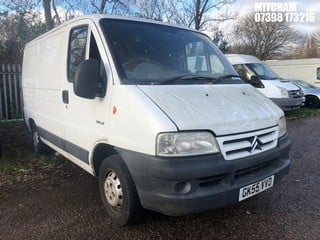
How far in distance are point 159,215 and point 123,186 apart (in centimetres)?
69

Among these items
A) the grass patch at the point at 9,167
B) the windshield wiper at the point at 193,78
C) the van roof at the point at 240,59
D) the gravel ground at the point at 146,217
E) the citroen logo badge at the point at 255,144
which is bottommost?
the gravel ground at the point at 146,217

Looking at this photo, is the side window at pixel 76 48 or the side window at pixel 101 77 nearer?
the side window at pixel 101 77

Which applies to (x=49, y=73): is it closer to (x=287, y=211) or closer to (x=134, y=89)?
(x=134, y=89)

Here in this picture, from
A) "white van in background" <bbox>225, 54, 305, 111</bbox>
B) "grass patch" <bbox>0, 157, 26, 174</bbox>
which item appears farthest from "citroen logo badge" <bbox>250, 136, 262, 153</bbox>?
"white van in background" <bbox>225, 54, 305, 111</bbox>

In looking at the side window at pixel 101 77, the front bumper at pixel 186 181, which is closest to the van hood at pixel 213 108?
the front bumper at pixel 186 181

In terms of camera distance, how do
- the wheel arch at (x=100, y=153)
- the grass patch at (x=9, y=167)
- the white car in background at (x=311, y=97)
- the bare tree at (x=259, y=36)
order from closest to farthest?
the wheel arch at (x=100, y=153) < the grass patch at (x=9, y=167) < the white car in background at (x=311, y=97) < the bare tree at (x=259, y=36)

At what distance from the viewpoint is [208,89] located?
374 centimetres

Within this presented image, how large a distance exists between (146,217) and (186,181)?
0.95 meters

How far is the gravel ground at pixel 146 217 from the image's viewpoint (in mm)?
3453

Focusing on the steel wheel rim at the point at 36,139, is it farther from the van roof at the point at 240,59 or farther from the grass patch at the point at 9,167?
the van roof at the point at 240,59

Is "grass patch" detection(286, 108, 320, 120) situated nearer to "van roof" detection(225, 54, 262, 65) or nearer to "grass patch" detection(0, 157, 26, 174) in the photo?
"van roof" detection(225, 54, 262, 65)

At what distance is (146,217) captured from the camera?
12.1ft

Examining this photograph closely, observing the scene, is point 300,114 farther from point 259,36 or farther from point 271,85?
point 259,36

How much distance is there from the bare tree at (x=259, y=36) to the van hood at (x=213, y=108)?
1242 inches
